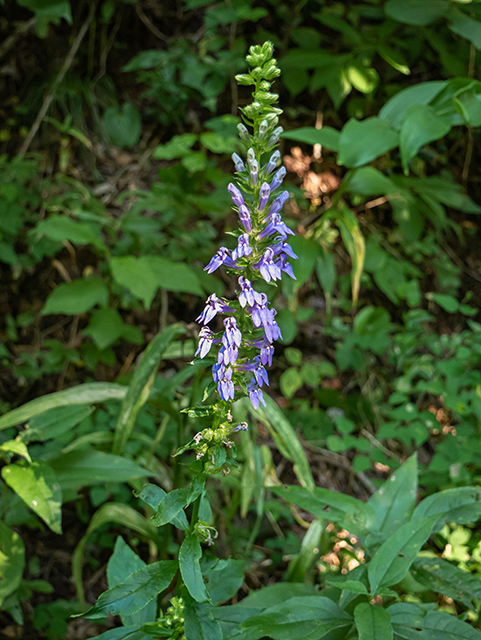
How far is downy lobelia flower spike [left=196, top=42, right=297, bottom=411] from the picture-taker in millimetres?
1067

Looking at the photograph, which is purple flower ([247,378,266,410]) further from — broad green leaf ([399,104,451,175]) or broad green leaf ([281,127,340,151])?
broad green leaf ([281,127,340,151])

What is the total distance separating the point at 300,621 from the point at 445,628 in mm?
405

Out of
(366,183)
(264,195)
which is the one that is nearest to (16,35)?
(366,183)

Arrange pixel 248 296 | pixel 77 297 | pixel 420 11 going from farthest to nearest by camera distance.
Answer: pixel 420 11
pixel 77 297
pixel 248 296

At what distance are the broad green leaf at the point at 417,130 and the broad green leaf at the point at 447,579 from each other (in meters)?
1.46

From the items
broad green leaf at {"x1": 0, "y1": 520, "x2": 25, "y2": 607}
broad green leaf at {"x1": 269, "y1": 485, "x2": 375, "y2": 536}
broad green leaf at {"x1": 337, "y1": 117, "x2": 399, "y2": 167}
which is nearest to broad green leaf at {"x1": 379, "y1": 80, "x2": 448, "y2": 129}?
broad green leaf at {"x1": 337, "y1": 117, "x2": 399, "y2": 167}

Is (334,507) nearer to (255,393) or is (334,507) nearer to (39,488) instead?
(255,393)

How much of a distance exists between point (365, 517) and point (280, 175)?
3.79 ft

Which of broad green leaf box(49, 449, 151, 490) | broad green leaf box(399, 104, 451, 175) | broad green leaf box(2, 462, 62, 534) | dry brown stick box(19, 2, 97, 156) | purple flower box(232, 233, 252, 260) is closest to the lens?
purple flower box(232, 233, 252, 260)

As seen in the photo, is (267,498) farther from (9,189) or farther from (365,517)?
(9,189)

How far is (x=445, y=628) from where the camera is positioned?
1.39 metres

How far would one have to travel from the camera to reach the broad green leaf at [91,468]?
1.82m

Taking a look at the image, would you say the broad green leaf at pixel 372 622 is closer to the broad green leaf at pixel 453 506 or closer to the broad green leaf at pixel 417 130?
the broad green leaf at pixel 453 506

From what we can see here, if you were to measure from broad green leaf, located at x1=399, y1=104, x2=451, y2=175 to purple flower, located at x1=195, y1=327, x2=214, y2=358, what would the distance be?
1328 millimetres
